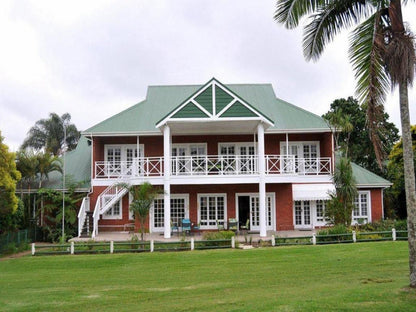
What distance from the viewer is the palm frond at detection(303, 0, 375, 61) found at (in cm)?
1025

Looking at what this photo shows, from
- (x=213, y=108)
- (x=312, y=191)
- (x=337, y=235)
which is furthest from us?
(x=312, y=191)

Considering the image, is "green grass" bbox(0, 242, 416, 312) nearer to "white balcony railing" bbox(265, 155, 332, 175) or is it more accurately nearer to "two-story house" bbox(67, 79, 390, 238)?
"two-story house" bbox(67, 79, 390, 238)

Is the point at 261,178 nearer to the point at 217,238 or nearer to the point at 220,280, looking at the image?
the point at 217,238

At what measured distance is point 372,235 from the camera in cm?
1870

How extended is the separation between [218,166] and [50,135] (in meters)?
28.4

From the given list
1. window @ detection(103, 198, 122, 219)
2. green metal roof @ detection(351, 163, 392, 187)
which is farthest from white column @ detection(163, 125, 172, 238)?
green metal roof @ detection(351, 163, 392, 187)

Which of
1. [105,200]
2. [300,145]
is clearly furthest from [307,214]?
[105,200]

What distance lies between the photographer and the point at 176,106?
26328 millimetres

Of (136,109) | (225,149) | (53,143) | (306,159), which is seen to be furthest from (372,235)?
(53,143)

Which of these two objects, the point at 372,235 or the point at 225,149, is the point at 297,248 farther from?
the point at 225,149

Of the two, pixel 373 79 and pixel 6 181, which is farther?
pixel 6 181

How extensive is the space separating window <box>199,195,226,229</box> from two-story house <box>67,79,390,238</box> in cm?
6

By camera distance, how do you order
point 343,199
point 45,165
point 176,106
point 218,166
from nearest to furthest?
point 343,199
point 218,166
point 45,165
point 176,106

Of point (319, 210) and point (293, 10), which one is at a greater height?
point (293, 10)
